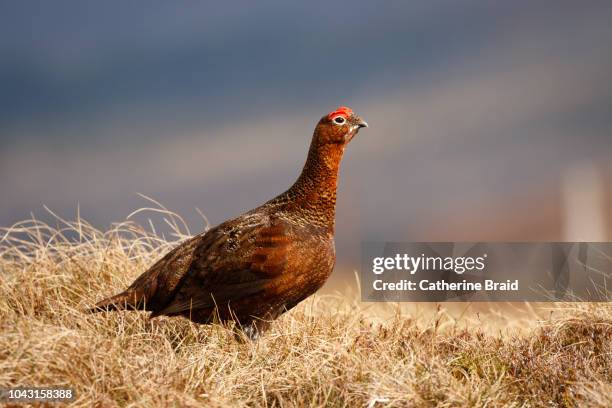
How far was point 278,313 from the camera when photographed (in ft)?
20.7

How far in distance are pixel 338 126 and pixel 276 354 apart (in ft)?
6.46

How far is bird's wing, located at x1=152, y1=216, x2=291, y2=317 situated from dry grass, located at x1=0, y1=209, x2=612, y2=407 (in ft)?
1.07

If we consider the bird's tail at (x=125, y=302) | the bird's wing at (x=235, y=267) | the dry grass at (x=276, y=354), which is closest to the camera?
the dry grass at (x=276, y=354)

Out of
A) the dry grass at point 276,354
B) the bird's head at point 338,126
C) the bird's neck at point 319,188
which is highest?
the bird's head at point 338,126

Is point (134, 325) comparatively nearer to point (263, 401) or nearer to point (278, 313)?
point (278, 313)

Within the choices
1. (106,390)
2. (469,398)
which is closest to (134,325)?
(106,390)

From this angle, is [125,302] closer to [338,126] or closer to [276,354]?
[276,354]

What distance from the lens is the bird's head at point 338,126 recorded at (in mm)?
6516

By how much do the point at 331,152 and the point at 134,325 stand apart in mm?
2170

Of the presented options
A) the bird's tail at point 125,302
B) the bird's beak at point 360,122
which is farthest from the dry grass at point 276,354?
the bird's beak at point 360,122

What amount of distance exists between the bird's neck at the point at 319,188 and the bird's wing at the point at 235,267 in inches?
10.9

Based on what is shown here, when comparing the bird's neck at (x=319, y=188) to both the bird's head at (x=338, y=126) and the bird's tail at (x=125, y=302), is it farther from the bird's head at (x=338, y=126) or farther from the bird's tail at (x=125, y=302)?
the bird's tail at (x=125, y=302)

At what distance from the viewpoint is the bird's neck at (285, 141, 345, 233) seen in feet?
21.0

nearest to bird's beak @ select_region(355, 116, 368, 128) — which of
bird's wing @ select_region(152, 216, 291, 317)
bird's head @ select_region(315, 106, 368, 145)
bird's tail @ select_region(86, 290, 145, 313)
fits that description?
bird's head @ select_region(315, 106, 368, 145)
